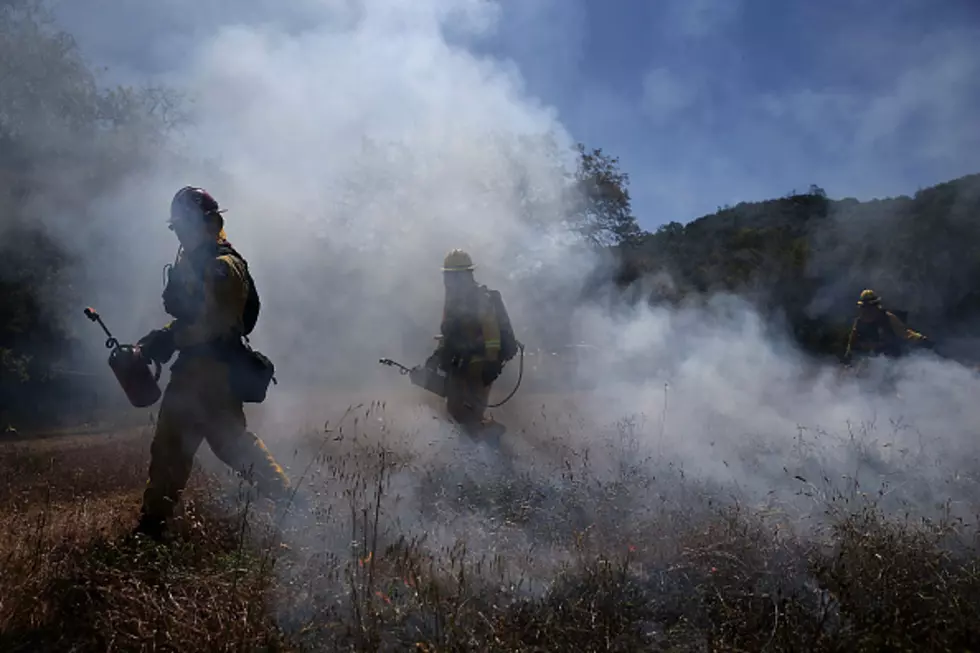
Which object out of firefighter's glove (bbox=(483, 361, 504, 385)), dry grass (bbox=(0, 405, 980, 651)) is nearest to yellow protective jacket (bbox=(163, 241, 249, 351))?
dry grass (bbox=(0, 405, 980, 651))

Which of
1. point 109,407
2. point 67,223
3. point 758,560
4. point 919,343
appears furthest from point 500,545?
point 109,407

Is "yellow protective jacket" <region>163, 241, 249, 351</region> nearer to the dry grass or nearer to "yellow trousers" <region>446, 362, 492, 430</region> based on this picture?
the dry grass

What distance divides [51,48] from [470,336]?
27.0 ft

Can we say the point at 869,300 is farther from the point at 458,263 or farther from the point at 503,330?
the point at 458,263

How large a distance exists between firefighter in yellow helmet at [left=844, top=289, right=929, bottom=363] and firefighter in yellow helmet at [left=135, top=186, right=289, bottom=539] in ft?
21.9

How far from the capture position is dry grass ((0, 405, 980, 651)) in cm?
254

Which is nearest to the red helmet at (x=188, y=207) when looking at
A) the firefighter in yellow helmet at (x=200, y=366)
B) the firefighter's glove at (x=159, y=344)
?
the firefighter in yellow helmet at (x=200, y=366)

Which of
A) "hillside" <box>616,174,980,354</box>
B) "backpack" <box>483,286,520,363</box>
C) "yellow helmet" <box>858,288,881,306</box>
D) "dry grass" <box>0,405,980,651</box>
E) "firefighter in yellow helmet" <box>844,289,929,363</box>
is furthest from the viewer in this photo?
"hillside" <box>616,174,980,354</box>

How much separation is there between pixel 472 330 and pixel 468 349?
0.50 feet

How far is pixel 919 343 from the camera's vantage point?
307 inches

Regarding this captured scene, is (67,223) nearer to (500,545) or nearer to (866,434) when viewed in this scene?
(500,545)

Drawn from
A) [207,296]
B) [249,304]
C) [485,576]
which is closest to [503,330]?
[249,304]

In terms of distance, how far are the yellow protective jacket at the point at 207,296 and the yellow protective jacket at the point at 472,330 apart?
2.11 m

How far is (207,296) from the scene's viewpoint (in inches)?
Result: 149
